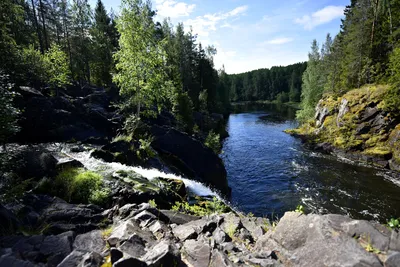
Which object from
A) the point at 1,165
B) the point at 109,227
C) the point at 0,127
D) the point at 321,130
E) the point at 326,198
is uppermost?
the point at 0,127

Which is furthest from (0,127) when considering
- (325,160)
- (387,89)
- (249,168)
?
(387,89)

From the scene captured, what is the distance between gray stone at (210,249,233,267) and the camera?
4.75 m

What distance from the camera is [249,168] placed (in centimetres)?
2711

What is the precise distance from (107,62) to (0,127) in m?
40.9

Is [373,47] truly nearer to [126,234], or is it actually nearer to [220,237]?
[220,237]

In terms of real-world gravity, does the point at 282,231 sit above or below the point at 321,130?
above

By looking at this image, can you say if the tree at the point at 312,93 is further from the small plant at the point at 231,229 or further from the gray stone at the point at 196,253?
the gray stone at the point at 196,253

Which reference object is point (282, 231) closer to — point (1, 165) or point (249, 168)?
point (1, 165)

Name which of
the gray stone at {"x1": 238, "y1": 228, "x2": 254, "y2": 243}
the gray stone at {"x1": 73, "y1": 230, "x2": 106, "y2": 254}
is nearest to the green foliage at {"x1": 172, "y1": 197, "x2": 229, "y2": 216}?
the gray stone at {"x1": 238, "y1": 228, "x2": 254, "y2": 243}

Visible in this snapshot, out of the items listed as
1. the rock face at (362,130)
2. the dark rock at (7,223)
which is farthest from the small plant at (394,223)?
→ the rock face at (362,130)

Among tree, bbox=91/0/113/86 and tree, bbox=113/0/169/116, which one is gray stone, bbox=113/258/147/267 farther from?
tree, bbox=91/0/113/86

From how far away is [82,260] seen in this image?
15.0 feet

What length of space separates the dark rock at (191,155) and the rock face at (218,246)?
42.0 ft

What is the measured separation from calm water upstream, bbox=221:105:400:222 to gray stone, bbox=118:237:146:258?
8.30 m
